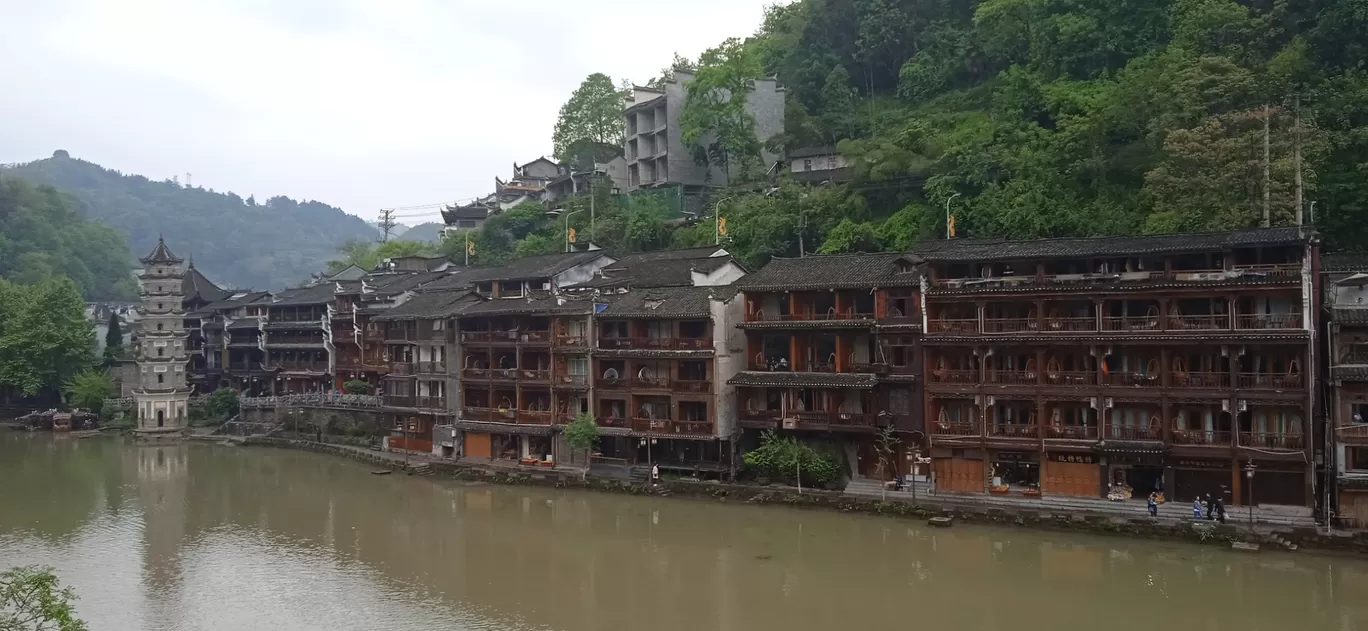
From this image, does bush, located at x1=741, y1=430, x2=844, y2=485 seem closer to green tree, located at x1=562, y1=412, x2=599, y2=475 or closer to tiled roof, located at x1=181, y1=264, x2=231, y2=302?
green tree, located at x1=562, y1=412, x2=599, y2=475

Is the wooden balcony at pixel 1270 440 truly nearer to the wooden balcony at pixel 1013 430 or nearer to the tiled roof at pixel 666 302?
the wooden balcony at pixel 1013 430

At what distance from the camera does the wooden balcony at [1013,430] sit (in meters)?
34.6

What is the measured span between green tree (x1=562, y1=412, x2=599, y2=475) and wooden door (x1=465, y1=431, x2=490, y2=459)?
22.5ft

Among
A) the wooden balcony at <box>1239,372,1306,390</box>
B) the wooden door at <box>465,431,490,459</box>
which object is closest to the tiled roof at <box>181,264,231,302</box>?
the wooden door at <box>465,431,490,459</box>

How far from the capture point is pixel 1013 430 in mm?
34969

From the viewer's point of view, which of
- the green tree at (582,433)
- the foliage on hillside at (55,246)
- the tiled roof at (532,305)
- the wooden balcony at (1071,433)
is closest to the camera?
the wooden balcony at (1071,433)

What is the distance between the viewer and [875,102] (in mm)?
68438

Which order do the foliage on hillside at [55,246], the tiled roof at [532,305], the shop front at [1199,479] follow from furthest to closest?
1. the foliage on hillside at [55,246]
2. the tiled roof at [532,305]
3. the shop front at [1199,479]

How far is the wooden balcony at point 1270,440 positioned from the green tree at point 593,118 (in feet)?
210

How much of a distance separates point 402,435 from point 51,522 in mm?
17023

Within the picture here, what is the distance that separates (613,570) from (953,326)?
603 inches

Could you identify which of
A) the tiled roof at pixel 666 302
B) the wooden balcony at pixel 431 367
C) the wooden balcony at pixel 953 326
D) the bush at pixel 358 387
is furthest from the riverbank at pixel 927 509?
the bush at pixel 358 387

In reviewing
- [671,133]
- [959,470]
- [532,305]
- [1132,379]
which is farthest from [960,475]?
[671,133]

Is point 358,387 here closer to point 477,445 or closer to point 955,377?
point 477,445
